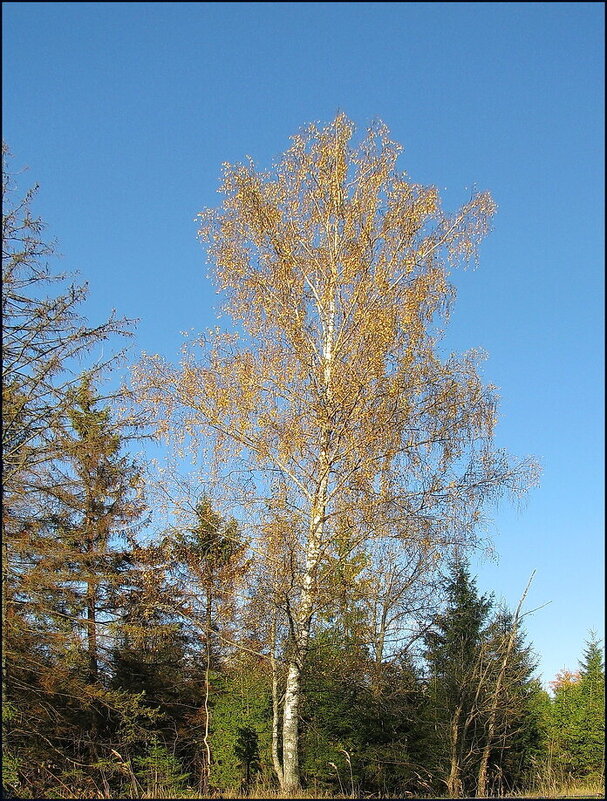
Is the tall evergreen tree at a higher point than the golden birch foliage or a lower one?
lower

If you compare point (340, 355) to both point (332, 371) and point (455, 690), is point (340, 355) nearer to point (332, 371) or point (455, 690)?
point (332, 371)

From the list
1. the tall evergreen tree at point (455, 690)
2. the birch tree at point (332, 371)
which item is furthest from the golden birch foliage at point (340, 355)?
the tall evergreen tree at point (455, 690)

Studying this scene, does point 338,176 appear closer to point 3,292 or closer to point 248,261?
point 248,261

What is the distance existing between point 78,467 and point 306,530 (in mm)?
8510

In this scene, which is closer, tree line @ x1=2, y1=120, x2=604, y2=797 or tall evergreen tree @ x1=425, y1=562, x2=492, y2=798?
tree line @ x1=2, y1=120, x2=604, y2=797

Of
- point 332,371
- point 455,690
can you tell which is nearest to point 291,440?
point 332,371

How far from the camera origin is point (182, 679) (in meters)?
23.3

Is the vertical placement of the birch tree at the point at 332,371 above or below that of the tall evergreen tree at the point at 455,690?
above

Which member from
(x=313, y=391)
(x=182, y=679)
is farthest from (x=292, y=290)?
(x=182, y=679)

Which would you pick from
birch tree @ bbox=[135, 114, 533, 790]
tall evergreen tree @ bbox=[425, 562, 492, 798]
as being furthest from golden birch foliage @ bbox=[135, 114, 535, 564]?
tall evergreen tree @ bbox=[425, 562, 492, 798]

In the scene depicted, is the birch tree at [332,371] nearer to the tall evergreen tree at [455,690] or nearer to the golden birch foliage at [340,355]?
the golden birch foliage at [340,355]

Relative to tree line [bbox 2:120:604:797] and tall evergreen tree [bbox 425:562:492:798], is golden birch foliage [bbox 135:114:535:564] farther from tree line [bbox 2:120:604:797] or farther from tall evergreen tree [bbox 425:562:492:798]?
tall evergreen tree [bbox 425:562:492:798]

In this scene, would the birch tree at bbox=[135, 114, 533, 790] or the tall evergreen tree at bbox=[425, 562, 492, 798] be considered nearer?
the birch tree at bbox=[135, 114, 533, 790]

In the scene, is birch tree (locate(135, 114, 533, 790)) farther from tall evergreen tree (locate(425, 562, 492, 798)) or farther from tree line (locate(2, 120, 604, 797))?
tall evergreen tree (locate(425, 562, 492, 798))
